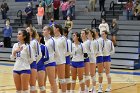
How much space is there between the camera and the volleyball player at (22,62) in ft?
27.5

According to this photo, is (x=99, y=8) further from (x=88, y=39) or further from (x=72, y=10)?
(x=88, y=39)

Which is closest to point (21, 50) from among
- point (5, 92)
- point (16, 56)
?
point (16, 56)

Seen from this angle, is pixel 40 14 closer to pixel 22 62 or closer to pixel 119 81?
pixel 119 81

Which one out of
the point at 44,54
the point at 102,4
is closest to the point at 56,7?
the point at 102,4

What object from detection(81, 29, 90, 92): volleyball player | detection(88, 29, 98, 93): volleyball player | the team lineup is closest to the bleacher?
the team lineup

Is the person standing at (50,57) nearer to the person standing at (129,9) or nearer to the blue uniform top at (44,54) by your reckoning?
the blue uniform top at (44,54)

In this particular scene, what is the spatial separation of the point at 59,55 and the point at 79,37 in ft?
3.65

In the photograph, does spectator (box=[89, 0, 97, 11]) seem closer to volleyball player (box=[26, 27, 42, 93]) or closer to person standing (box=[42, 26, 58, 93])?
person standing (box=[42, 26, 58, 93])

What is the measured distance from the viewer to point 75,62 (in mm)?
10734

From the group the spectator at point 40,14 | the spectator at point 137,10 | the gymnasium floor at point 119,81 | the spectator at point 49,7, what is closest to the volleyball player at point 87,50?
the gymnasium floor at point 119,81

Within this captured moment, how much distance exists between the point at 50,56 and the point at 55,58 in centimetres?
39

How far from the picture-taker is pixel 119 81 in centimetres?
1490

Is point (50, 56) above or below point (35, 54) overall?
below

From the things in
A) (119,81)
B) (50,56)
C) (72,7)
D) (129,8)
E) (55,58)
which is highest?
(72,7)
